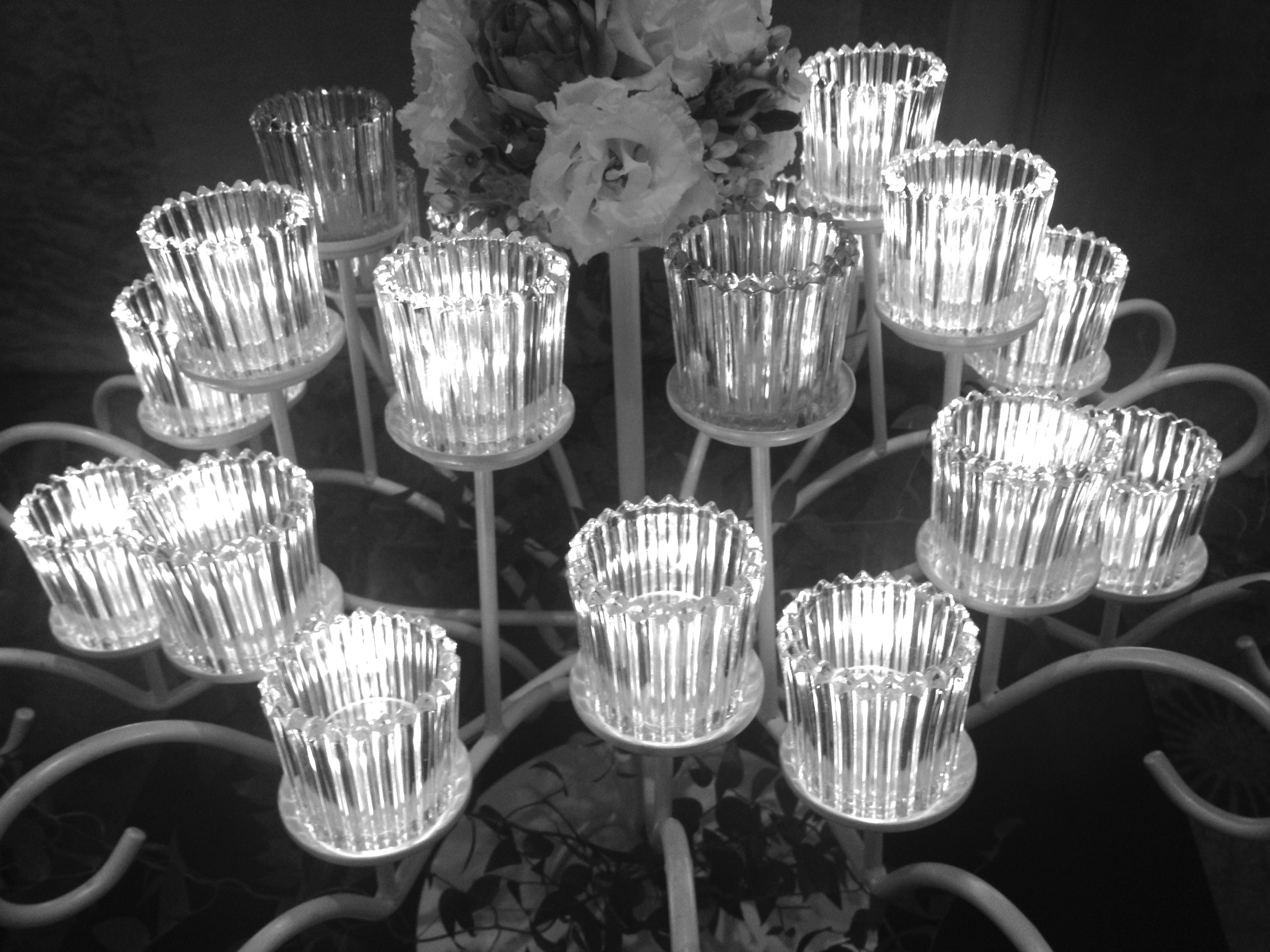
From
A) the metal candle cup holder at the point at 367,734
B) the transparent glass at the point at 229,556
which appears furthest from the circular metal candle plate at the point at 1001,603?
the transparent glass at the point at 229,556

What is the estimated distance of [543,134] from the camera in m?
0.93

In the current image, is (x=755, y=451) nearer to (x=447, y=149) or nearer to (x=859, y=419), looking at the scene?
(x=447, y=149)

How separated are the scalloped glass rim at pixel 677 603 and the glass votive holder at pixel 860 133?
37cm

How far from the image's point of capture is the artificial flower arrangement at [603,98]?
0.88m

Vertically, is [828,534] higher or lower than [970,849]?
higher

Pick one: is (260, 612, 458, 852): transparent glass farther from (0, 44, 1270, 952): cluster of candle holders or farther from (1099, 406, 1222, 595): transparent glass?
(1099, 406, 1222, 595): transparent glass

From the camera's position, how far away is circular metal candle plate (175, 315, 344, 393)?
1.01m

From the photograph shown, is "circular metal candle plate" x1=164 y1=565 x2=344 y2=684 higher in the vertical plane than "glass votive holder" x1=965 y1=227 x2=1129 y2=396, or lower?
lower

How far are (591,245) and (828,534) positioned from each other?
649mm

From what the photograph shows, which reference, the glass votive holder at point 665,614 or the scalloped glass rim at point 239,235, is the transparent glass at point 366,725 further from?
the scalloped glass rim at point 239,235

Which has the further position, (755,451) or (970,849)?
(970,849)

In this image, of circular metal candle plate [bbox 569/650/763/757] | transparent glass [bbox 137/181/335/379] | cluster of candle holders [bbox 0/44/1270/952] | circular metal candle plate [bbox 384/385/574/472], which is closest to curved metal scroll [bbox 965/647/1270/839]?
cluster of candle holders [bbox 0/44/1270/952]

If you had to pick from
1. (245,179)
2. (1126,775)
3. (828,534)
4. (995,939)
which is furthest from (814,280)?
(245,179)

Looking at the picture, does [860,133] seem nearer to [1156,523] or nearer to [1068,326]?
[1068,326]
